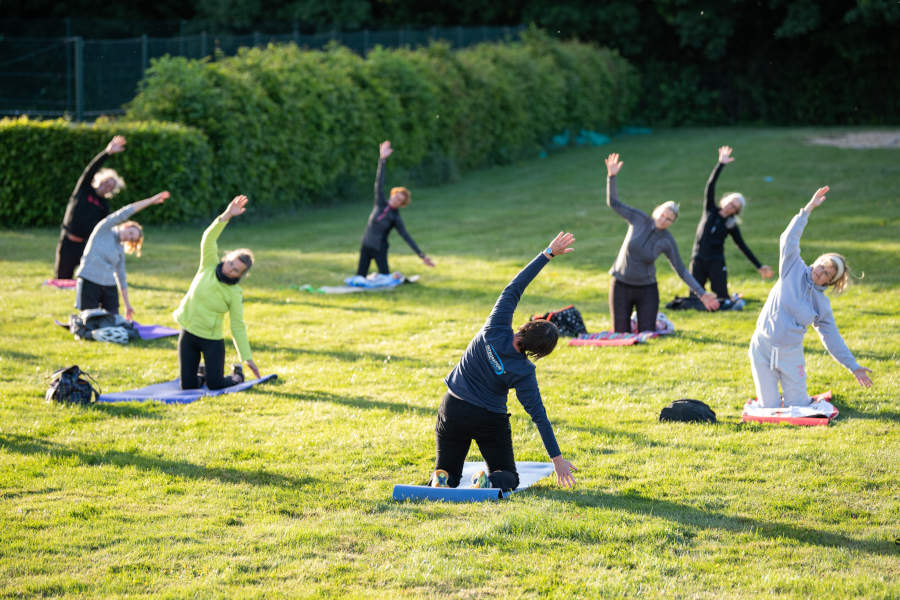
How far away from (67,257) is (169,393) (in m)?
7.24

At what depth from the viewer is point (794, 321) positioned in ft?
30.7

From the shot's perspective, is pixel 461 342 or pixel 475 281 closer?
pixel 461 342

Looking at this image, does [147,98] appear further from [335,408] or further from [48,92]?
[335,408]

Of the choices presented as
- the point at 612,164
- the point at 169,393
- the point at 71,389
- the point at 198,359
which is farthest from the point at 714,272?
the point at 71,389

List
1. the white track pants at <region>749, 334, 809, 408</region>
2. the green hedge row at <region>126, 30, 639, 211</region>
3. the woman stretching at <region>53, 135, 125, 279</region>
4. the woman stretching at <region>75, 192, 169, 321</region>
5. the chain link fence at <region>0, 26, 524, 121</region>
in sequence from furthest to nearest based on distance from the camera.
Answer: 1. the chain link fence at <region>0, 26, 524, 121</region>
2. the green hedge row at <region>126, 30, 639, 211</region>
3. the woman stretching at <region>53, 135, 125, 279</region>
4. the woman stretching at <region>75, 192, 169, 321</region>
5. the white track pants at <region>749, 334, 809, 408</region>

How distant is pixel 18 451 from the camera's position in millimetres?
8562

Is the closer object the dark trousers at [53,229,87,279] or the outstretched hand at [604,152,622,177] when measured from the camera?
the outstretched hand at [604,152,622,177]

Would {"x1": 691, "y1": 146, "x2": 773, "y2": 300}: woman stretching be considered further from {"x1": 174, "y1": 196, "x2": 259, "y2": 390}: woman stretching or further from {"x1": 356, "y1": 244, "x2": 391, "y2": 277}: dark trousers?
{"x1": 174, "y1": 196, "x2": 259, "y2": 390}: woman stretching

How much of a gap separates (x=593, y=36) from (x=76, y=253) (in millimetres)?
38472

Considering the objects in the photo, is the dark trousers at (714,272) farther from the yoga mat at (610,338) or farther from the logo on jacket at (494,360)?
the logo on jacket at (494,360)

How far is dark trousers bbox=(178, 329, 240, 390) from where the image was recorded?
10.6 meters

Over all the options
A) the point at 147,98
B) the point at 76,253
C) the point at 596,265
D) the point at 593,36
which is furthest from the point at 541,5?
the point at 76,253

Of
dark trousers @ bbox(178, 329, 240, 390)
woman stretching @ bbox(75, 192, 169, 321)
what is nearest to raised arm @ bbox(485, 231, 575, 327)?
dark trousers @ bbox(178, 329, 240, 390)

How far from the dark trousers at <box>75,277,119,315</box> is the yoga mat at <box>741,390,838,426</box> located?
8.47 meters
